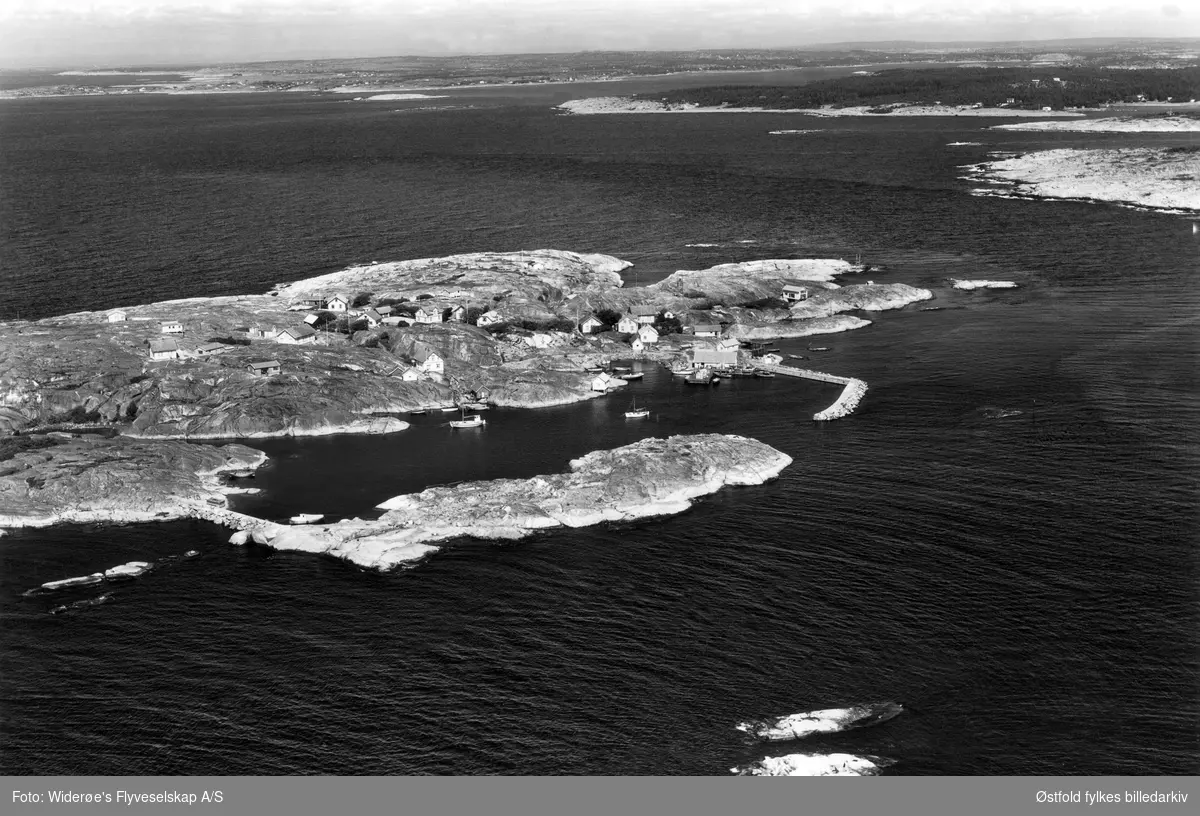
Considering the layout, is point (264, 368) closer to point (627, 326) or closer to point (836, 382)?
point (627, 326)

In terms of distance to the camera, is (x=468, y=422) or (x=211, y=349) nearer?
(x=468, y=422)

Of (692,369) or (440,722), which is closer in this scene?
(440,722)

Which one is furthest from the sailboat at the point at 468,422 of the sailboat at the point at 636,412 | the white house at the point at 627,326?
the white house at the point at 627,326

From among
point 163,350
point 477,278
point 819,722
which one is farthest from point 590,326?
point 819,722

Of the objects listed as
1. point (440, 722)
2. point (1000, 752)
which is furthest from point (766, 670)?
point (440, 722)

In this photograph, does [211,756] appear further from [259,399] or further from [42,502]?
[259,399]

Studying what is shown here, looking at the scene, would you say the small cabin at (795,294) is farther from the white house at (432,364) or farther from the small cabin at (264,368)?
the small cabin at (264,368)

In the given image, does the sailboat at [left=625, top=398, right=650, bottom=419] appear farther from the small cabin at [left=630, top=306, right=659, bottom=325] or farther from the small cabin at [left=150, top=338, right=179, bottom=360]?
the small cabin at [left=150, top=338, right=179, bottom=360]
